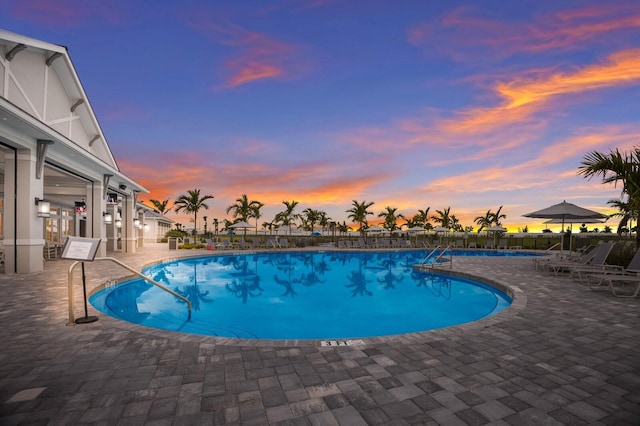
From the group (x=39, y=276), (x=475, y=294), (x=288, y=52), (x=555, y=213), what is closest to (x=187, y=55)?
(x=288, y=52)

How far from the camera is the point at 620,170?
9.16 metres

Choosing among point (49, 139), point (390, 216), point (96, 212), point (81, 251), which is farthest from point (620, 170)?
point (390, 216)

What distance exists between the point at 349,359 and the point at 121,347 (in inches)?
113

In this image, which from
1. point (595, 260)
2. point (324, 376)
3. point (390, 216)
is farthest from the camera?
point (390, 216)

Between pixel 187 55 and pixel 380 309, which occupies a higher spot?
pixel 187 55

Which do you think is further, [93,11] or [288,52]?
[288,52]

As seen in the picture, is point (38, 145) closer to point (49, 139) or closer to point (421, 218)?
point (49, 139)

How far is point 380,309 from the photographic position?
8.58 m

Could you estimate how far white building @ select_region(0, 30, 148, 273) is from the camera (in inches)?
357

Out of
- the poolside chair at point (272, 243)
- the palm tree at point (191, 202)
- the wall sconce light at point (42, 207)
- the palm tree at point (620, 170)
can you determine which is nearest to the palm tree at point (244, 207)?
the palm tree at point (191, 202)

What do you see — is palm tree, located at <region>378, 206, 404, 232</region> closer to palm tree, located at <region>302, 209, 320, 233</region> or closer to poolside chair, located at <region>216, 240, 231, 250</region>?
palm tree, located at <region>302, 209, 320, 233</region>

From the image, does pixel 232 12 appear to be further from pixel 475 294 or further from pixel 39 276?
pixel 475 294

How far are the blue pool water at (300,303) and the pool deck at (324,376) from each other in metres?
2.55

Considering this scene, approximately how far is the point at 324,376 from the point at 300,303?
6.42m
